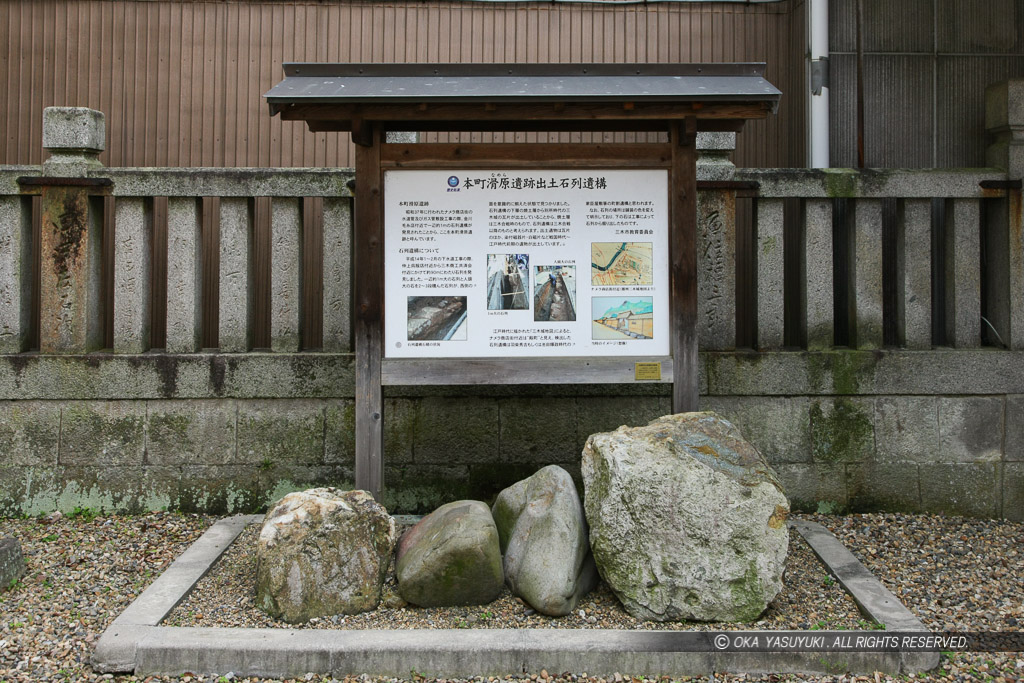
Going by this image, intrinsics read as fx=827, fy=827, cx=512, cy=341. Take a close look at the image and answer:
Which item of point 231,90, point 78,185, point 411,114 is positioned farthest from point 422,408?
point 231,90

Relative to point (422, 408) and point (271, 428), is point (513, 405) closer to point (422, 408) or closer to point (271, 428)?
point (422, 408)

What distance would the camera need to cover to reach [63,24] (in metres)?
8.01

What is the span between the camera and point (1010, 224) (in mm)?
6625

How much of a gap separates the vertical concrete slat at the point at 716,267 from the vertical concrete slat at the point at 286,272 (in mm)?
3180

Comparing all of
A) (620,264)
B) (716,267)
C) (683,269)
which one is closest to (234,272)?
(620,264)

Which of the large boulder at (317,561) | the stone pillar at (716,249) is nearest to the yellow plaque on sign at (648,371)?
the stone pillar at (716,249)

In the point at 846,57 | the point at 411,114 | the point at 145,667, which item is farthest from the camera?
the point at 846,57

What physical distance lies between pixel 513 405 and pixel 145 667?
3.15m

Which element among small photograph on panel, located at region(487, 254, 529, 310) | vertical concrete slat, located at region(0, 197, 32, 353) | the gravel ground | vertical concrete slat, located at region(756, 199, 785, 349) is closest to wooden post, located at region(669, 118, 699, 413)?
small photograph on panel, located at region(487, 254, 529, 310)

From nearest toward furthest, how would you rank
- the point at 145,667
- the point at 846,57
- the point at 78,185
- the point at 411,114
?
the point at 145,667, the point at 411,114, the point at 78,185, the point at 846,57

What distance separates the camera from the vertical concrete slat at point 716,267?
6.55 m

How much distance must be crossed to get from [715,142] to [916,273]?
76.5 inches

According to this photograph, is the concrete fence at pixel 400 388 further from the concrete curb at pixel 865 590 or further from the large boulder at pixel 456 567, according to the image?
the large boulder at pixel 456 567

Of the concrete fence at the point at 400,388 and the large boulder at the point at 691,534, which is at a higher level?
the concrete fence at the point at 400,388
